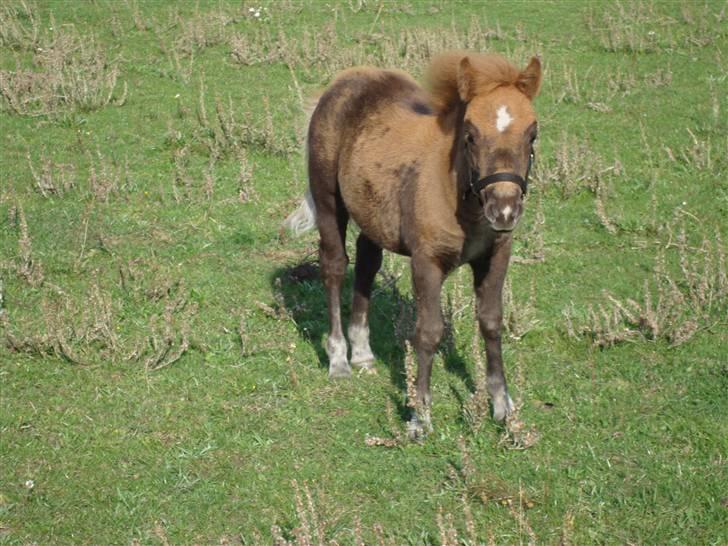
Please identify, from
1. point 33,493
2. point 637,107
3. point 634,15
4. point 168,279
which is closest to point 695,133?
point 637,107

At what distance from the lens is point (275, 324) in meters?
7.96

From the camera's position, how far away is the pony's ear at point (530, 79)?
5.75 m

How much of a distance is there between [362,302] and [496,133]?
243 cm

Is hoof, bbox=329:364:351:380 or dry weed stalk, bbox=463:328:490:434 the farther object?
hoof, bbox=329:364:351:380

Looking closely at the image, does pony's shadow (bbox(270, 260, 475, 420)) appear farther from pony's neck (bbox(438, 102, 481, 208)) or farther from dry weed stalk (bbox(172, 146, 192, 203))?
dry weed stalk (bbox(172, 146, 192, 203))

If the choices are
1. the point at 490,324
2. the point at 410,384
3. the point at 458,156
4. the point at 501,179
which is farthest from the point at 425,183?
the point at 410,384

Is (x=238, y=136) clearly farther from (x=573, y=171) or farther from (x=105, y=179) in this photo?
(x=573, y=171)

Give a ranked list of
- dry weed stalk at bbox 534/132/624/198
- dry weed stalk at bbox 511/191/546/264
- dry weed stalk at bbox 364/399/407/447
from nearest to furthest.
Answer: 1. dry weed stalk at bbox 364/399/407/447
2. dry weed stalk at bbox 511/191/546/264
3. dry weed stalk at bbox 534/132/624/198

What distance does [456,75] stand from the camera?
5996 mm

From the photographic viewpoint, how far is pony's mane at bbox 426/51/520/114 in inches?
226

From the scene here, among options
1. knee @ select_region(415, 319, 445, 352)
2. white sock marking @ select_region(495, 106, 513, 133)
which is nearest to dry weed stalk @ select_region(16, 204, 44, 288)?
knee @ select_region(415, 319, 445, 352)

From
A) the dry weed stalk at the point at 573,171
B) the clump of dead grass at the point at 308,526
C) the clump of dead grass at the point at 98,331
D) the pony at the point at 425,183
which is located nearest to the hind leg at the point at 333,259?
the pony at the point at 425,183

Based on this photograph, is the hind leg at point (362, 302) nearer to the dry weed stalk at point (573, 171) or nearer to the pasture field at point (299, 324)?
the pasture field at point (299, 324)

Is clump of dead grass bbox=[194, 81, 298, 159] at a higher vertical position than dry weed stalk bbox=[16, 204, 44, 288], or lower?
lower
